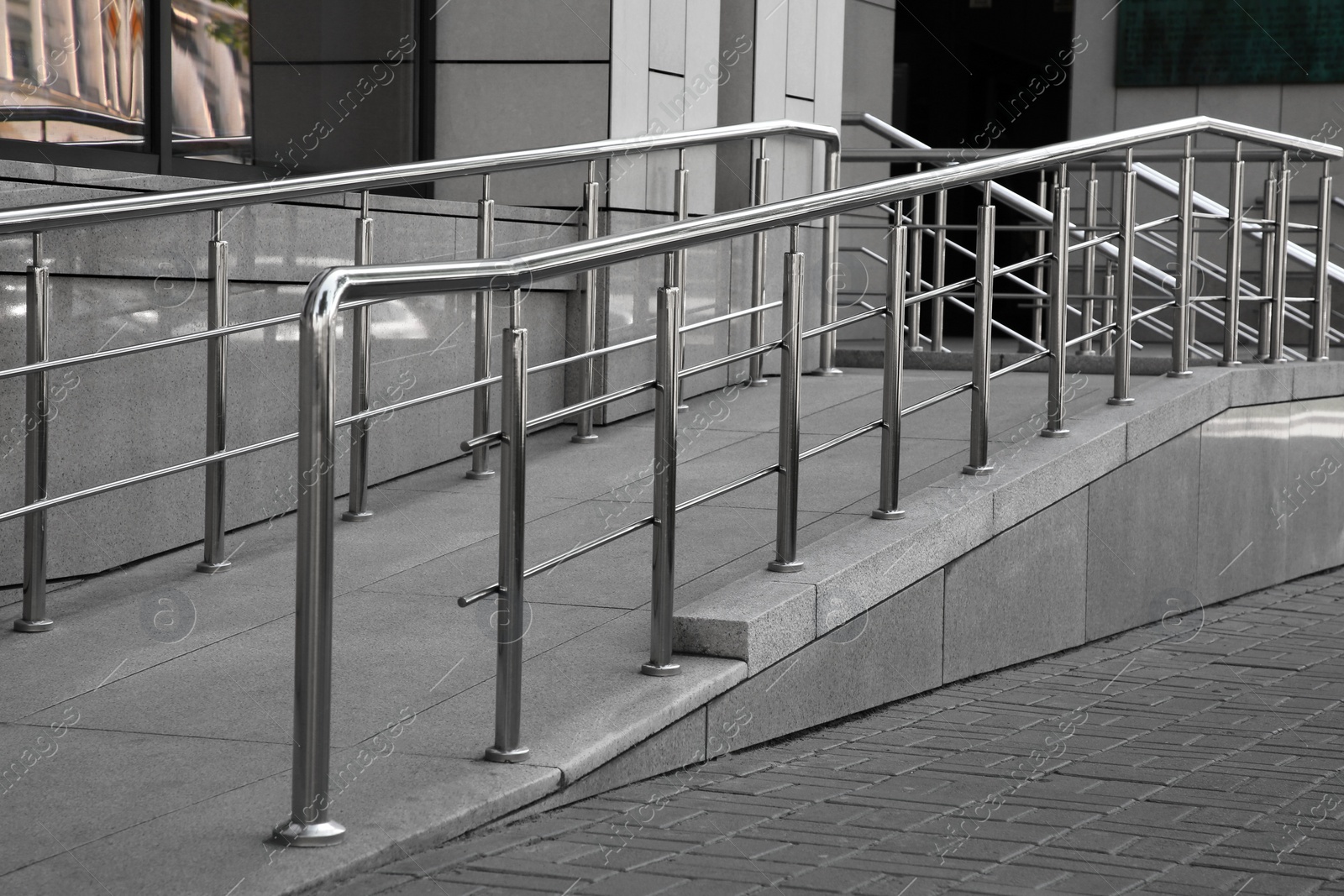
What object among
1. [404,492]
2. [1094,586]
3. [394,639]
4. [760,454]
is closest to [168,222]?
[404,492]

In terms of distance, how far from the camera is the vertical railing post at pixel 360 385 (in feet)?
17.9

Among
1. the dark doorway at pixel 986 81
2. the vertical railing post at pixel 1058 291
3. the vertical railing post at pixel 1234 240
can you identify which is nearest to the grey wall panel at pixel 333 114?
the vertical railing post at pixel 1058 291

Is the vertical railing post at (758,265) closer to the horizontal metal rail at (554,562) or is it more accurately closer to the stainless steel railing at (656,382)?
the stainless steel railing at (656,382)

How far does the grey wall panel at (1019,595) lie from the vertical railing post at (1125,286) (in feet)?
2.41

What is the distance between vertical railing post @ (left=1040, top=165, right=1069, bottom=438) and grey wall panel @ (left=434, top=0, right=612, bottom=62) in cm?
265

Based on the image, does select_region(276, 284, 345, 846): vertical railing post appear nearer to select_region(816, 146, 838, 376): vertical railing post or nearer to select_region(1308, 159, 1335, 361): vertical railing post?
select_region(816, 146, 838, 376): vertical railing post

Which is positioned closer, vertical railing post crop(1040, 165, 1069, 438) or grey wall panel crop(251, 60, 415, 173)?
vertical railing post crop(1040, 165, 1069, 438)

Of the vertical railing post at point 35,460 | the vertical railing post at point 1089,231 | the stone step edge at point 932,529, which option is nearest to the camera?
the stone step edge at point 932,529

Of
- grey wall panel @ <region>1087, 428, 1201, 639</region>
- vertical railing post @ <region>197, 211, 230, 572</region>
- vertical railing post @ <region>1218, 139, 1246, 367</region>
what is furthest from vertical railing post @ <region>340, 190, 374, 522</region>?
vertical railing post @ <region>1218, 139, 1246, 367</region>

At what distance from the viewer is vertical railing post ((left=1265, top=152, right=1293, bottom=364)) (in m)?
Result: 7.28

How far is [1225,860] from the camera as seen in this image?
3457mm

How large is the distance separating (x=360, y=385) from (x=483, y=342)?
0.64m

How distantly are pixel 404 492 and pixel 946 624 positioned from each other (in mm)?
2085

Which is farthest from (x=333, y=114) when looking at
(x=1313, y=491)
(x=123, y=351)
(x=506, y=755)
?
(x=1313, y=491)
